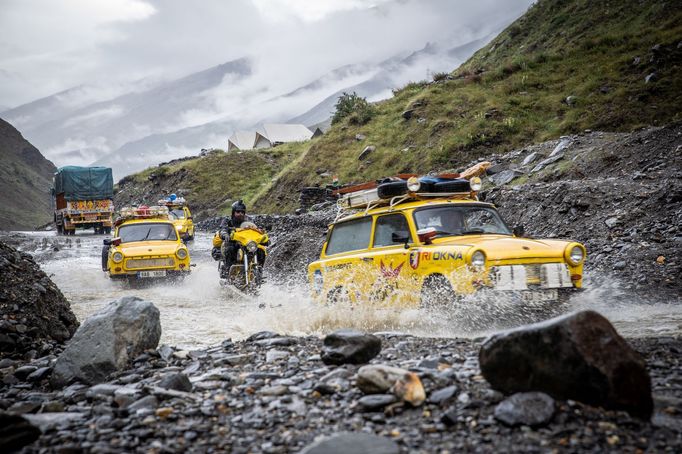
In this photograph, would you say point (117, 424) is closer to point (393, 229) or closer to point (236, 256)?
point (393, 229)

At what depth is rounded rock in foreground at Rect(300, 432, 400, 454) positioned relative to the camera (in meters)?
3.05

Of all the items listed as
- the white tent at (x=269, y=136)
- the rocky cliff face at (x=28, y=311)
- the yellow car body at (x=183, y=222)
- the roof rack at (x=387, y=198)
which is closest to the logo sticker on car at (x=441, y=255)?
the roof rack at (x=387, y=198)

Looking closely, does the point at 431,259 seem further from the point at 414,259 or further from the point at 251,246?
the point at 251,246

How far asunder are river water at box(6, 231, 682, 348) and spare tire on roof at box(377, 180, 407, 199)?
67.8 inches

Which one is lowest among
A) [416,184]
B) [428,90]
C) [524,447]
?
[524,447]

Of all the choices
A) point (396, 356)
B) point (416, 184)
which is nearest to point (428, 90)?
point (416, 184)

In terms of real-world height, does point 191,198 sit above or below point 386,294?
above

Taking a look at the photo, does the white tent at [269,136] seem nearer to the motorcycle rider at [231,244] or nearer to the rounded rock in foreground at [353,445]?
the motorcycle rider at [231,244]

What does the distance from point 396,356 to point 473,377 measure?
1.11 metres

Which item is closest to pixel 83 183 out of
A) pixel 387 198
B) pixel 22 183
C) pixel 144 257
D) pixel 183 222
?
pixel 183 222

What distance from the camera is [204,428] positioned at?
145 inches

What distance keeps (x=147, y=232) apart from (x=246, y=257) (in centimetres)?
Result: 502

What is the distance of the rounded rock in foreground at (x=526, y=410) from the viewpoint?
3344 millimetres

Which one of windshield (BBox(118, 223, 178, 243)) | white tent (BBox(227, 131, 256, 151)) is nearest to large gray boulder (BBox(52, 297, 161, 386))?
windshield (BBox(118, 223, 178, 243))
